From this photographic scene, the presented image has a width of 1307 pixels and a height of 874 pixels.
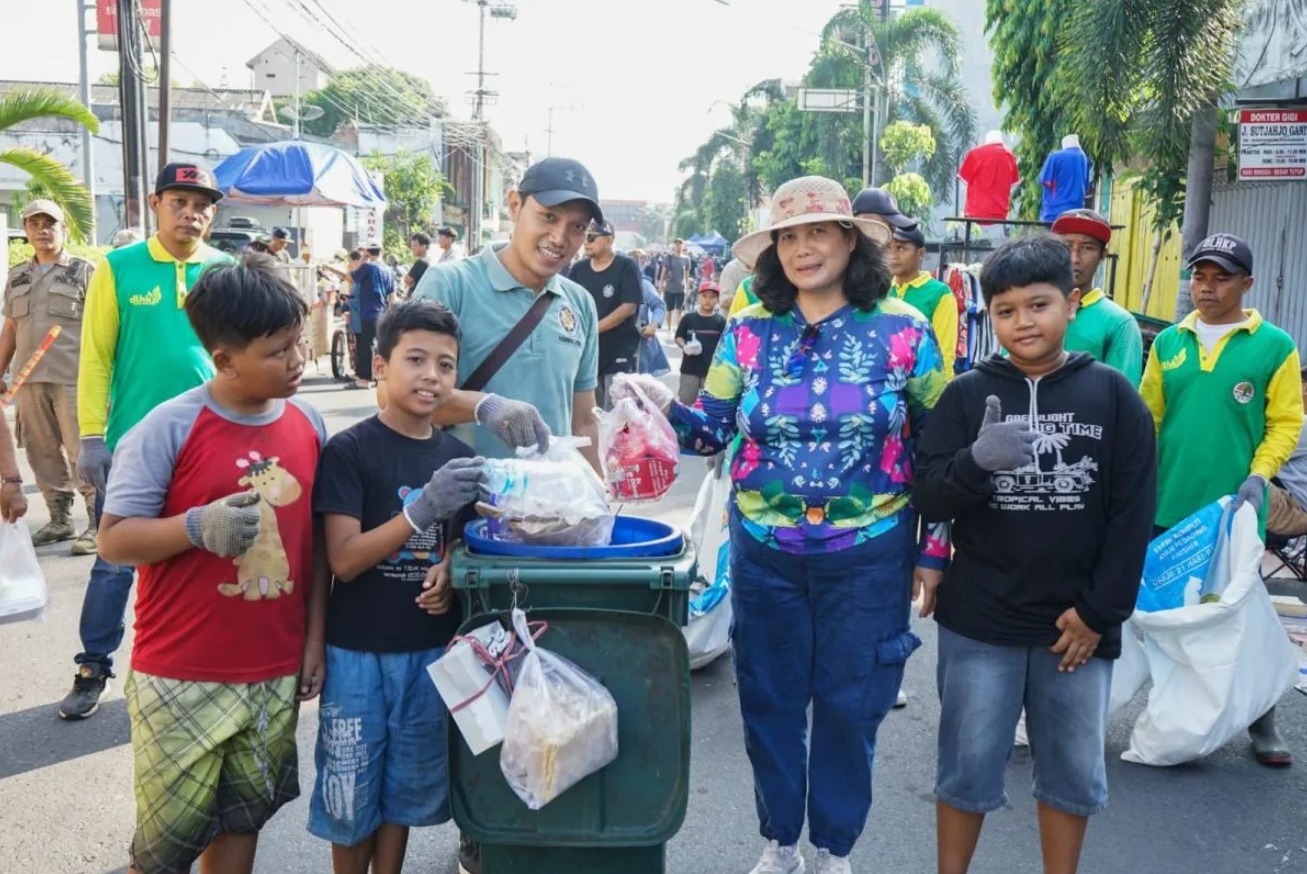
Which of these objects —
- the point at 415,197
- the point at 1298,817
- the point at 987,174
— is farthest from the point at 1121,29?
the point at 415,197

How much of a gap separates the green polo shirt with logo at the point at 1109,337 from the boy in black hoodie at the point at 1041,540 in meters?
1.42

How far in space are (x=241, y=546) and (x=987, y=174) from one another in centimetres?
941

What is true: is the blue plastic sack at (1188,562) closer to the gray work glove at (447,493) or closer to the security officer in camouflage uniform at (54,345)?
the gray work glove at (447,493)

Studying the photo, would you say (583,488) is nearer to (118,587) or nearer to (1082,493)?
(1082,493)

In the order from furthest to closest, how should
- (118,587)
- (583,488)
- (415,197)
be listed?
(415,197) → (118,587) → (583,488)

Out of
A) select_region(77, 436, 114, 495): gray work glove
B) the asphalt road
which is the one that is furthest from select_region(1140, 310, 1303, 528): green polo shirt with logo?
select_region(77, 436, 114, 495): gray work glove

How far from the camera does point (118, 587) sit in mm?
4680

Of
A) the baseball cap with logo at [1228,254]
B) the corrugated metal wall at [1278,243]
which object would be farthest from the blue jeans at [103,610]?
the corrugated metal wall at [1278,243]

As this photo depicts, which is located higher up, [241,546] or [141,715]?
[241,546]

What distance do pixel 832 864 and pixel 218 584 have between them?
1.89 m

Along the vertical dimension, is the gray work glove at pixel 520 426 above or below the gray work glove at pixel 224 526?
above

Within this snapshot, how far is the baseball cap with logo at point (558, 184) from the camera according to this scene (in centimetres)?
343

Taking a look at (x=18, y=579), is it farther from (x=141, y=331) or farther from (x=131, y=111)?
(x=131, y=111)

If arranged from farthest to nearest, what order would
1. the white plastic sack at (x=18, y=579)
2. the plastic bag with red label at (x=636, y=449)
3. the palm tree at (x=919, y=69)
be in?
1. the palm tree at (x=919, y=69)
2. the white plastic sack at (x=18, y=579)
3. the plastic bag with red label at (x=636, y=449)
